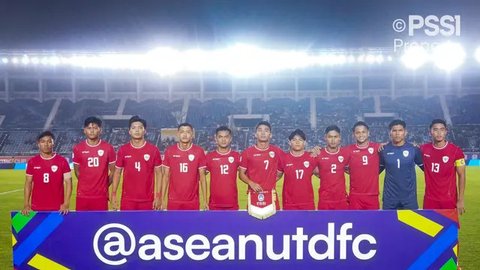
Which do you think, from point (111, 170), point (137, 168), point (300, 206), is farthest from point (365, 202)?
point (111, 170)

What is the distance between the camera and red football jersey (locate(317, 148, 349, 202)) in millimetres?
6312

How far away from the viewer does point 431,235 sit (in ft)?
13.3

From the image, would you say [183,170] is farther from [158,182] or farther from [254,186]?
[254,186]

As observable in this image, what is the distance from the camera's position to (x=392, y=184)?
241 inches

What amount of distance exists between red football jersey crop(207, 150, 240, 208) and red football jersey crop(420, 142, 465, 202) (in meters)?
2.77

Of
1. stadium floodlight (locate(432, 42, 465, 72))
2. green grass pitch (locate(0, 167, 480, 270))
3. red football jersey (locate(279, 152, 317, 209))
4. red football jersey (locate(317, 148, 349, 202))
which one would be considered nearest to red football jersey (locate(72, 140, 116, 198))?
green grass pitch (locate(0, 167, 480, 270))

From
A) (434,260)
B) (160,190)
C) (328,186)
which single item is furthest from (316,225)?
(160,190)

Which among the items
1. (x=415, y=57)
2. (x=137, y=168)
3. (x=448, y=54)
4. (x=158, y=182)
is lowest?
(x=158, y=182)

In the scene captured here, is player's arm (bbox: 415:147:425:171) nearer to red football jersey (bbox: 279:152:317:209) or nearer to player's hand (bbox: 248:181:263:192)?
red football jersey (bbox: 279:152:317:209)

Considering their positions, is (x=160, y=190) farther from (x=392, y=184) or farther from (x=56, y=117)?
(x=56, y=117)

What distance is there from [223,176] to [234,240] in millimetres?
2309

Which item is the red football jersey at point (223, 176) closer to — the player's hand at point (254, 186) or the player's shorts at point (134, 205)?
the player's hand at point (254, 186)

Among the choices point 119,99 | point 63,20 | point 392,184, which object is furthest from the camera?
point 119,99

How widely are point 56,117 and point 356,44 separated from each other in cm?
2749
